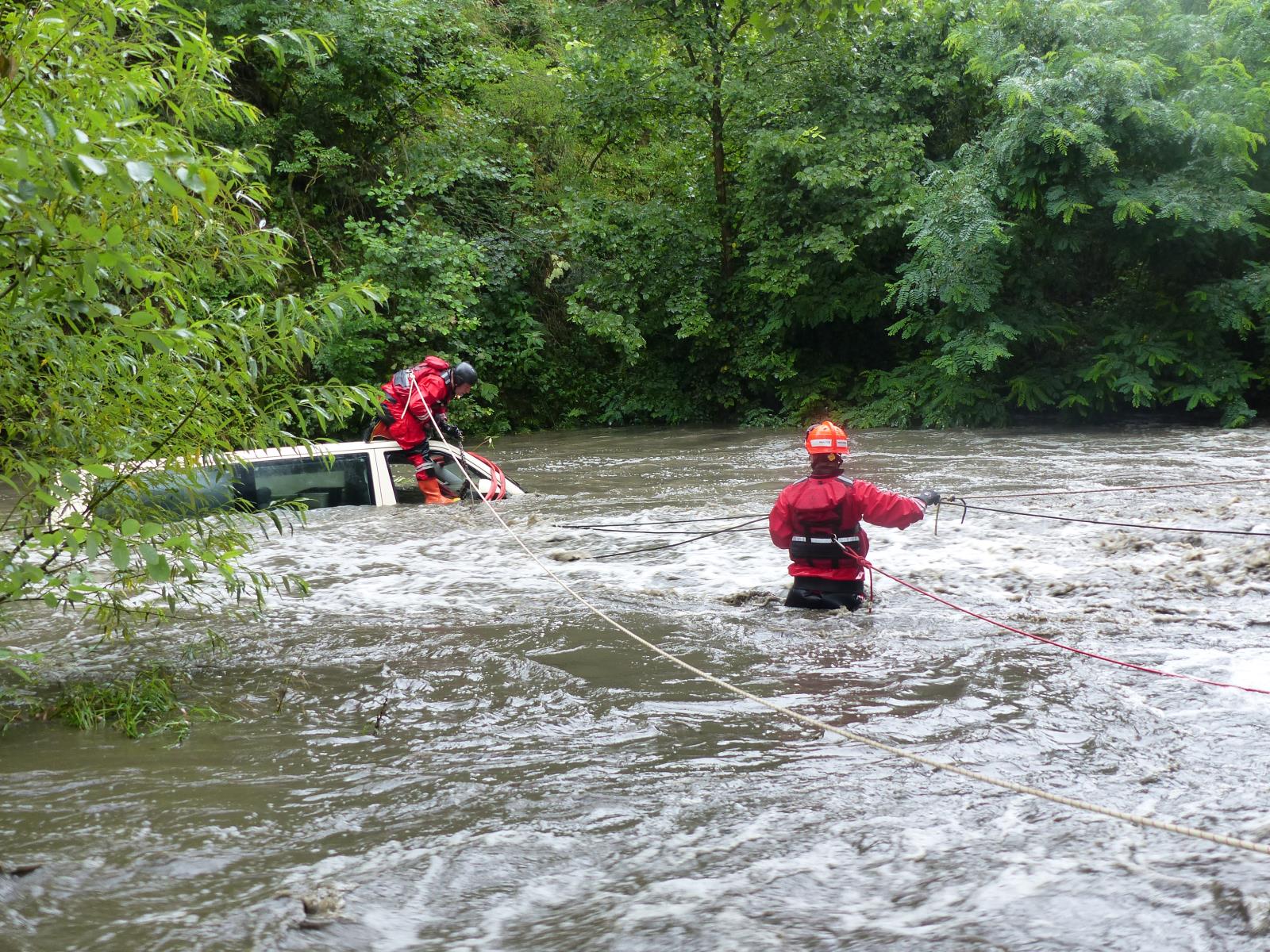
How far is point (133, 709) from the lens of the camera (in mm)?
4840

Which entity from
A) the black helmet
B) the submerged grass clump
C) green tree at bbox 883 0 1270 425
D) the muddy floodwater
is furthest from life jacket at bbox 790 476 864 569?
green tree at bbox 883 0 1270 425

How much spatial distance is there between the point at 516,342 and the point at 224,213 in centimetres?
1517

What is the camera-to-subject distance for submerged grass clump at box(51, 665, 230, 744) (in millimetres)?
4730

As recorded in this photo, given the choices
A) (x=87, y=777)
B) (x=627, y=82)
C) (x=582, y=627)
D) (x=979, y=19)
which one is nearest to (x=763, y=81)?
(x=627, y=82)

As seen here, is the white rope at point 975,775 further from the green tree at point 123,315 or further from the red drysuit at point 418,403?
the red drysuit at point 418,403

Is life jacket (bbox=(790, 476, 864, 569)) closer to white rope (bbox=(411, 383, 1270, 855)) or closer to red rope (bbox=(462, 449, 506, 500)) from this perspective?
white rope (bbox=(411, 383, 1270, 855))

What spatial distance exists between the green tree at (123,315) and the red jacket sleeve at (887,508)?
3.17 meters

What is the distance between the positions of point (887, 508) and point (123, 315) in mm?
4141

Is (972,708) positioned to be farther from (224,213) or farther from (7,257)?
(7,257)

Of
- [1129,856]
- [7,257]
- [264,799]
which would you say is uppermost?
[7,257]

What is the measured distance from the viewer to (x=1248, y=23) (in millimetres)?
15977

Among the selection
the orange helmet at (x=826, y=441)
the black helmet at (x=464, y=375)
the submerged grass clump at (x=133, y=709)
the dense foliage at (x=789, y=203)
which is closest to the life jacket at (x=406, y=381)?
the black helmet at (x=464, y=375)

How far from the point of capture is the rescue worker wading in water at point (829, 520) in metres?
6.52

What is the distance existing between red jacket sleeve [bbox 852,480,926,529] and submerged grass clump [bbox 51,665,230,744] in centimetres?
366
